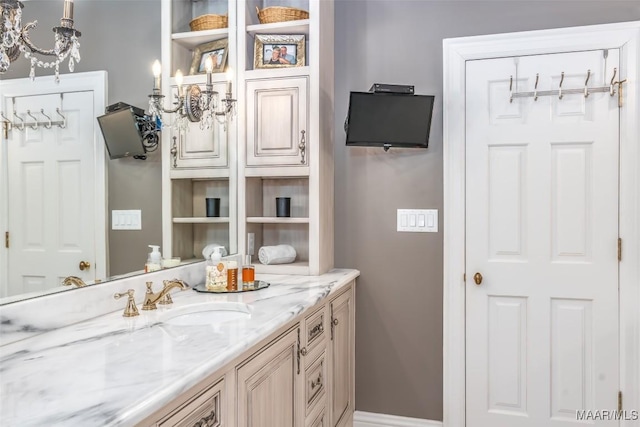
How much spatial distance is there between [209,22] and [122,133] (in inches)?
37.5

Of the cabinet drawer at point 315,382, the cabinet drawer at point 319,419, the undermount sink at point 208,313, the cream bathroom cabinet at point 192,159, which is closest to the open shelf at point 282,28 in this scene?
the cream bathroom cabinet at point 192,159

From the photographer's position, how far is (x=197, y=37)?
224 cm

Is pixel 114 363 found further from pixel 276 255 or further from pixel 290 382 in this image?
pixel 276 255

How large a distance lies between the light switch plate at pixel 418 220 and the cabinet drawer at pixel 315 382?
34.4 inches

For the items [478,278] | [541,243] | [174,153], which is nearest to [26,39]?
[174,153]

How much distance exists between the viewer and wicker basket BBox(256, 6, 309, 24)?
2.44m

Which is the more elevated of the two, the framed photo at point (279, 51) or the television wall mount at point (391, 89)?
the framed photo at point (279, 51)

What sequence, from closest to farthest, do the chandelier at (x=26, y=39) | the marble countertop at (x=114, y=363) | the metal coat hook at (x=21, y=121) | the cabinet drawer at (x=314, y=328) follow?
the marble countertop at (x=114, y=363) → the chandelier at (x=26, y=39) → the metal coat hook at (x=21, y=121) → the cabinet drawer at (x=314, y=328)

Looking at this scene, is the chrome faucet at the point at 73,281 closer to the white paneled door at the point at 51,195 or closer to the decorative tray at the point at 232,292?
the white paneled door at the point at 51,195

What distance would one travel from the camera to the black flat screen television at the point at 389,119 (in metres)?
2.29

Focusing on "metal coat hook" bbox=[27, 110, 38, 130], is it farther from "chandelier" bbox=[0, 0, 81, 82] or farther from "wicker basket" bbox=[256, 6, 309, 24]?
"wicker basket" bbox=[256, 6, 309, 24]

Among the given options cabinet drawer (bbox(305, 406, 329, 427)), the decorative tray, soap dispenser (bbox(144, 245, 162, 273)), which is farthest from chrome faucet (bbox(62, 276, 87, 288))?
cabinet drawer (bbox(305, 406, 329, 427))

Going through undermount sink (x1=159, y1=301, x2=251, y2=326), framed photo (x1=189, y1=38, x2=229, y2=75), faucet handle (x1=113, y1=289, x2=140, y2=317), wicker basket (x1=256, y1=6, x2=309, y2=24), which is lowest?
undermount sink (x1=159, y1=301, x2=251, y2=326)

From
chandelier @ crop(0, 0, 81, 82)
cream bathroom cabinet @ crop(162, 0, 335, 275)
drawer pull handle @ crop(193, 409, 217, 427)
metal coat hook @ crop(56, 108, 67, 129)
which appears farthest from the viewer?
cream bathroom cabinet @ crop(162, 0, 335, 275)
